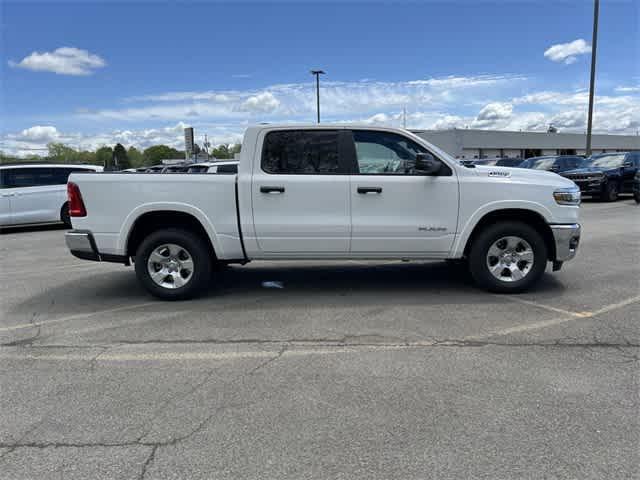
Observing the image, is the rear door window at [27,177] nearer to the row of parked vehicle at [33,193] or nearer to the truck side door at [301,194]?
the row of parked vehicle at [33,193]

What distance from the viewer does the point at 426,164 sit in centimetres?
518

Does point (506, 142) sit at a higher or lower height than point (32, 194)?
higher

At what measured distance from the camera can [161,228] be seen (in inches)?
221

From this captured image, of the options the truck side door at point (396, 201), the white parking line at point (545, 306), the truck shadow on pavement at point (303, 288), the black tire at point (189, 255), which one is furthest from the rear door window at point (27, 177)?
the white parking line at point (545, 306)

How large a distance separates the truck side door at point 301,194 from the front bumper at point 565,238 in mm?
2343

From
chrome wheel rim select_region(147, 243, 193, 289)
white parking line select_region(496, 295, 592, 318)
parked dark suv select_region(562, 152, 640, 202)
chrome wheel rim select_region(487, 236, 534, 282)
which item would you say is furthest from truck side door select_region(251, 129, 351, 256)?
parked dark suv select_region(562, 152, 640, 202)

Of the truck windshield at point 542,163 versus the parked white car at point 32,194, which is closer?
the parked white car at point 32,194

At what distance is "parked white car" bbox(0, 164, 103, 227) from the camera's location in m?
12.5

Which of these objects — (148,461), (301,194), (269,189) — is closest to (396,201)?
(301,194)

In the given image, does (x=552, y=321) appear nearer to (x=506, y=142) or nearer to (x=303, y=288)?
(x=303, y=288)

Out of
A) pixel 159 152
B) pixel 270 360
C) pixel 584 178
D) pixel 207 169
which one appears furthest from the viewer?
pixel 159 152

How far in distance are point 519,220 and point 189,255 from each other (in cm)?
384

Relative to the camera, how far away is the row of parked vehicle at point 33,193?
1253 centimetres

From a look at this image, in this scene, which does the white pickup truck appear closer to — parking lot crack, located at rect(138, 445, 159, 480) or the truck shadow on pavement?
the truck shadow on pavement
